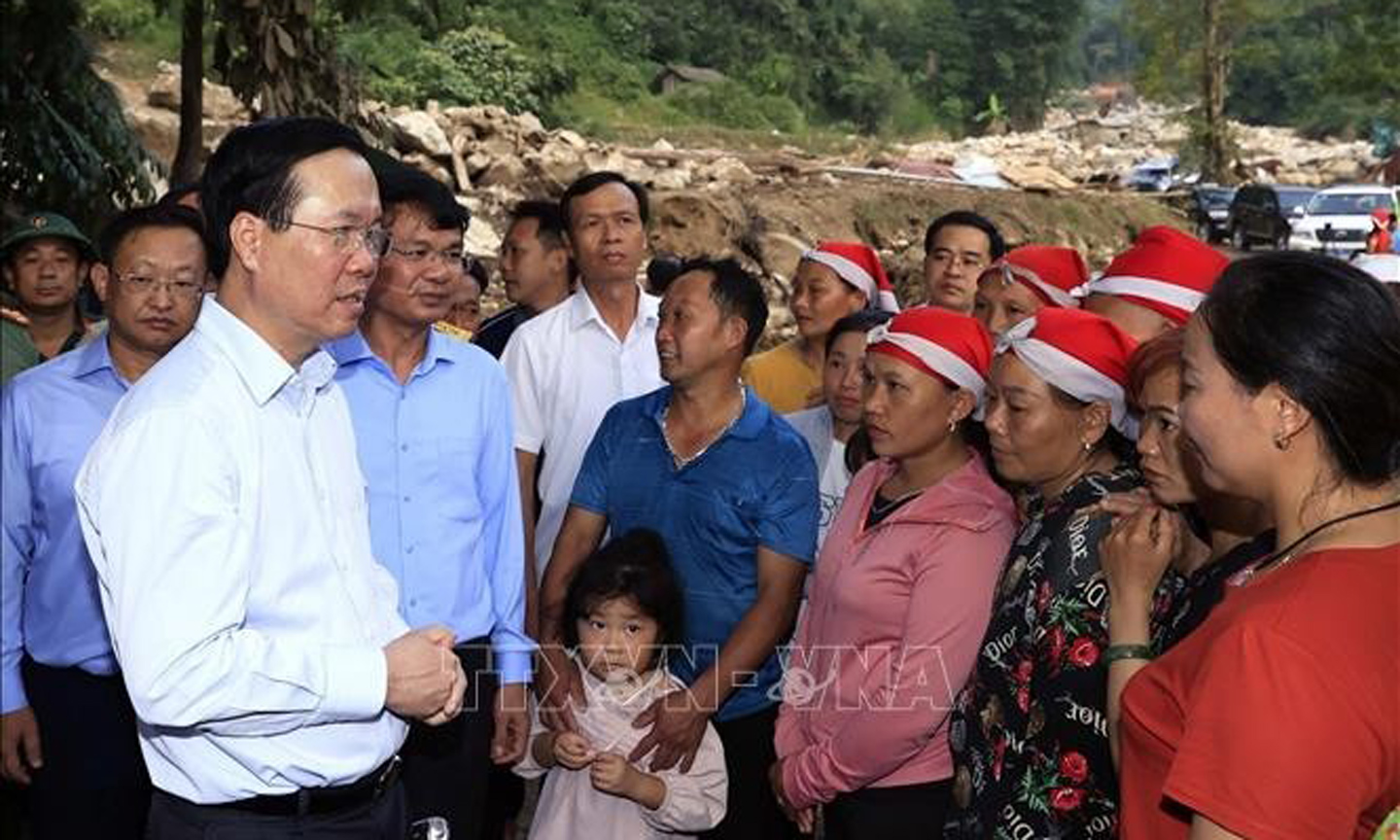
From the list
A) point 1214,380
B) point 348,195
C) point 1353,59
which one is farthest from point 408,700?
point 1353,59

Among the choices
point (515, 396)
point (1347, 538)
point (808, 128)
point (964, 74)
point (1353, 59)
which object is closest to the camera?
point (1347, 538)

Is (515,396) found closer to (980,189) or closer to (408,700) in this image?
(408,700)

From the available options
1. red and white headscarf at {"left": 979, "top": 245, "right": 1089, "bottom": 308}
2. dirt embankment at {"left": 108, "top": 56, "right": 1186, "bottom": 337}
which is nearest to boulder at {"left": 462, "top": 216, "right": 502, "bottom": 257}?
dirt embankment at {"left": 108, "top": 56, "right": 1186, "bottom": 337}

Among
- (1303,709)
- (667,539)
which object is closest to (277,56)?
(667,539)

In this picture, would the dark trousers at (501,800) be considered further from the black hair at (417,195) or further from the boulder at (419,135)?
the boulder at (419,135)

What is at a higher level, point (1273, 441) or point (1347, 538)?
point (1273, 441)

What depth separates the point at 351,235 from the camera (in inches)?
93.6

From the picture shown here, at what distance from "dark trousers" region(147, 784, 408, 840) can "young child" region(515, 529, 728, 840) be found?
1.20 metres

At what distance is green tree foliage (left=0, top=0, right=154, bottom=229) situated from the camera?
7.22 metres

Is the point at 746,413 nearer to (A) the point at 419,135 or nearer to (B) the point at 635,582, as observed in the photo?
(B) the point at 635,582

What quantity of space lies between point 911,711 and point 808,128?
137 feet

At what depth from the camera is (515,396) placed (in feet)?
15.1

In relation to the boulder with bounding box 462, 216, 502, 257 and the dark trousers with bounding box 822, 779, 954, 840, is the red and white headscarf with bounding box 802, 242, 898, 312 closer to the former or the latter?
the dark trousers with bounding box 822, 779, 954, 840

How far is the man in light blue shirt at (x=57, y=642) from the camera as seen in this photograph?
3424 mm
